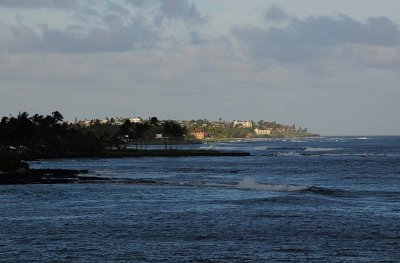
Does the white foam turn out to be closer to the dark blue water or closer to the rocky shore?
the dark blue water

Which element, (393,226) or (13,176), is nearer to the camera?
(393,226)

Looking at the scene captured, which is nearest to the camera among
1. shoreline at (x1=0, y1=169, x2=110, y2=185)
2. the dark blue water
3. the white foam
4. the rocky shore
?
the dark blue water

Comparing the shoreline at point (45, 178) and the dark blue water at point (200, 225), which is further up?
the shoreline at point (45, 178)

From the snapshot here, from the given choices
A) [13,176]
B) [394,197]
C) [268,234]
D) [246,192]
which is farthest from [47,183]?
[268,234]

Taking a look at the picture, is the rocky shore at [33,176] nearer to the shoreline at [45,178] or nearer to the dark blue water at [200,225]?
the shoreline at [45,178]

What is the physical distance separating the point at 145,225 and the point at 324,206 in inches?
805

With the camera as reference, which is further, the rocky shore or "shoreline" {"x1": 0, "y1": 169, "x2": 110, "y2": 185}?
the rocky shore

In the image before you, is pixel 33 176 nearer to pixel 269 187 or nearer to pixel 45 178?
pixel 45 178

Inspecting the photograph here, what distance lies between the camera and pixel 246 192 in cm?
8150

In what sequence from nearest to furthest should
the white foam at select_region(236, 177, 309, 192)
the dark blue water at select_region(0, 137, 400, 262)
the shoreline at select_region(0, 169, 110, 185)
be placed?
the dark blue water at select_region(0, 137, 400, 262)
the white foam at select_region(236, 177, 309, 192)
the shoreline at select_region(0, 169, 110, 185)

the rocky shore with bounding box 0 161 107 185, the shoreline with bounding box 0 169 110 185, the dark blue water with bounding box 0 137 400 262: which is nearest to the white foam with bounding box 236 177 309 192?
the dark blue water with bounding box 0 137 400 262

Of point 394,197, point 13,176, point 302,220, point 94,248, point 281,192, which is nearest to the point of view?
point 94,248

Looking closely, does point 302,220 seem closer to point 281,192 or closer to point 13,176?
point 281,192

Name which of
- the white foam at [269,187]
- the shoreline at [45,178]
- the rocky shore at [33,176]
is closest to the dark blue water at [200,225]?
the white foam at [269,187]
